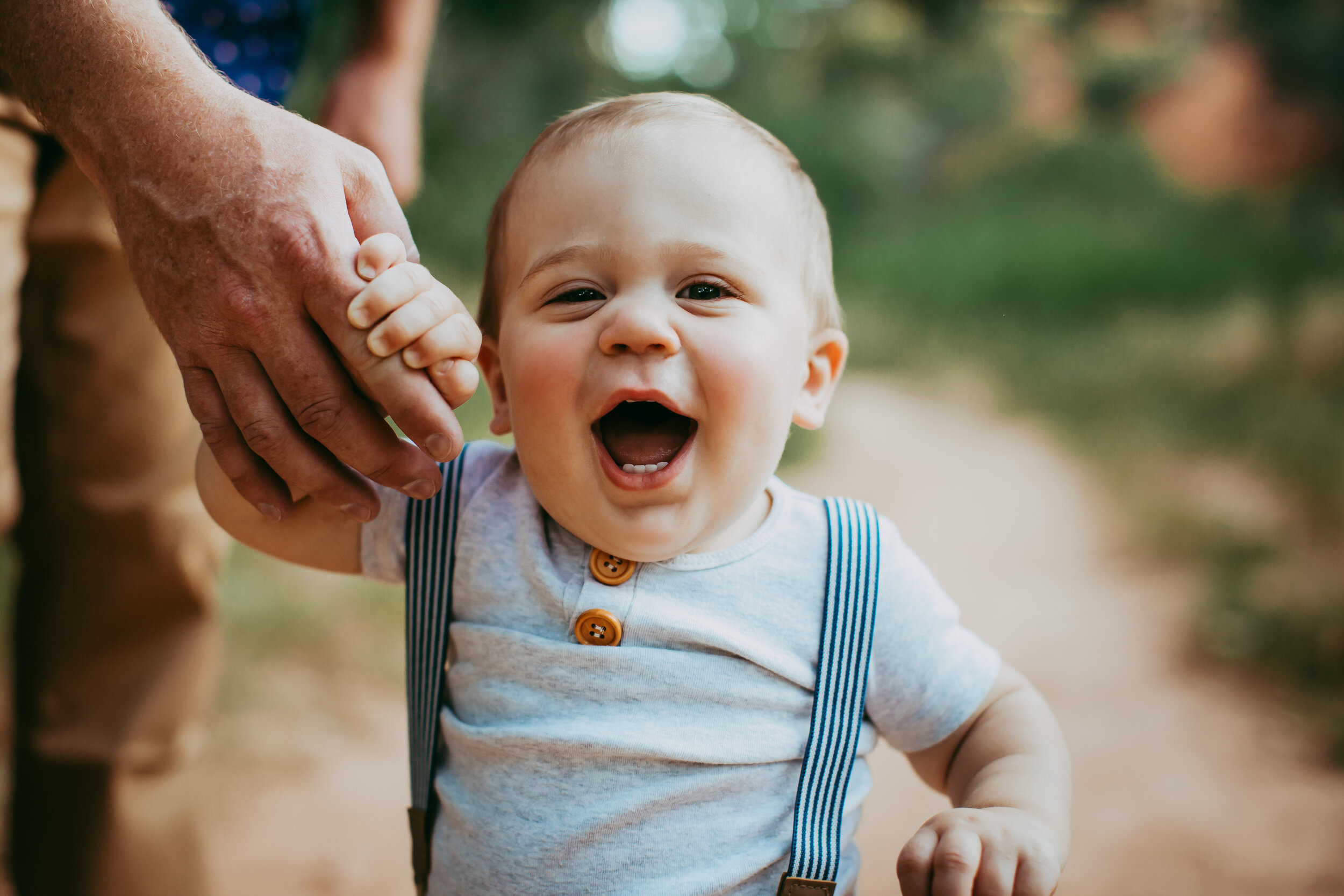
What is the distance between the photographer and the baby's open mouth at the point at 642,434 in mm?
1152

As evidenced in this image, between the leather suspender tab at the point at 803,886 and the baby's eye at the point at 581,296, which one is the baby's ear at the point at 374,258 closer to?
the baby's eye at the point at 581,296

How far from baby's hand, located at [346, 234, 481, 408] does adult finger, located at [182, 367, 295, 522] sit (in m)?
0.21

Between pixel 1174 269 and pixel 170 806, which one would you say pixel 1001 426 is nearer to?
pixel 1174 269

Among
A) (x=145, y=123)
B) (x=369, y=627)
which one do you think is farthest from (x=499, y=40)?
(x=145, y=123)

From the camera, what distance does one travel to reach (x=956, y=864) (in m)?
1.00

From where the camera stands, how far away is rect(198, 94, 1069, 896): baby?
1.12 m

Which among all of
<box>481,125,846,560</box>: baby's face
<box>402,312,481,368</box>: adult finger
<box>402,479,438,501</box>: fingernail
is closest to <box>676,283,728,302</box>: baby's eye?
<box>481,125,846,560</box>: baby's face

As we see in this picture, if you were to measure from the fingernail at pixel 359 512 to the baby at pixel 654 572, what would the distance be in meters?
0.10

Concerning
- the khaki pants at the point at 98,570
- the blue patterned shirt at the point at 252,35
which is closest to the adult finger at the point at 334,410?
the khaki pants at the point at 98,570

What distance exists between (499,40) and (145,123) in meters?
9.03

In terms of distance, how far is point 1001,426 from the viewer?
5.32m

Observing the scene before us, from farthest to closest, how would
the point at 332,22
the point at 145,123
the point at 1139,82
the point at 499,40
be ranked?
the point at 1139,82
the point at 499,40
the point at 332,22
the point at 145,123

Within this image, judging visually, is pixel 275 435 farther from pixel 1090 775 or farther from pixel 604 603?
pixel 1090 775

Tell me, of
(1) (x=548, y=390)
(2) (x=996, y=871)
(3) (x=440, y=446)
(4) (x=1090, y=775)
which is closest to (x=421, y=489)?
(3) (x=440, y=446)
